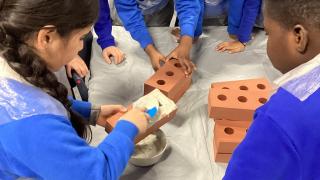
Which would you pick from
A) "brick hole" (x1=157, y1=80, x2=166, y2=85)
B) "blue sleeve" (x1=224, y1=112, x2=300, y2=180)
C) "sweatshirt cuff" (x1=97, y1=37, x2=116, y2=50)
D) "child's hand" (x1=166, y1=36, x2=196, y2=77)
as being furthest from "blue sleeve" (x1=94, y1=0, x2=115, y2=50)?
"blue sleeve" (x1=224, y1=112, x2=300, y2=180)

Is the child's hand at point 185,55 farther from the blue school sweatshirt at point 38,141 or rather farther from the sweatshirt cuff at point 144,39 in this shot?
the blue school sweatshirt at point 38,141

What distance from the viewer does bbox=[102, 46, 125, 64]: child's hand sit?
1543mm

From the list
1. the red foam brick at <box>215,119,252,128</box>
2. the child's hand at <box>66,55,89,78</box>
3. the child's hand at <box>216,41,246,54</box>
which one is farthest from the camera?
the child's hand at <box>216,41,246,54</box>

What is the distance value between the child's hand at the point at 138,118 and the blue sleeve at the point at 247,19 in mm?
837

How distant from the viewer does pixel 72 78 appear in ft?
4.67

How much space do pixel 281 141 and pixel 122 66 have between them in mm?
986

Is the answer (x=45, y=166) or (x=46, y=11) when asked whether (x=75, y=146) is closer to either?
(x=45, y=166)

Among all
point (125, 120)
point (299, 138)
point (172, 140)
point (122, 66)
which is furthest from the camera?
point (122, 66)

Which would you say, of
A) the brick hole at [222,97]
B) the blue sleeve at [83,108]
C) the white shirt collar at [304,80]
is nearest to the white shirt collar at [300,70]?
the white shirt collar at [304,80]

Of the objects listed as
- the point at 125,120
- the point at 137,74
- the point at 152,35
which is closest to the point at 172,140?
the point at 125,120

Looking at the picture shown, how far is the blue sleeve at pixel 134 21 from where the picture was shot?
156 centimetres

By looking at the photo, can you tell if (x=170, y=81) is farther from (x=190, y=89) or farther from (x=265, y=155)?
(x=265, y=155)

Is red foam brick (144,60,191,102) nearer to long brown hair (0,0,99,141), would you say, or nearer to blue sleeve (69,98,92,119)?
blue sleeve (69,98,92,119)

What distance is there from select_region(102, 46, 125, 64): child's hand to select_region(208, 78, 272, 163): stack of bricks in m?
0.48
